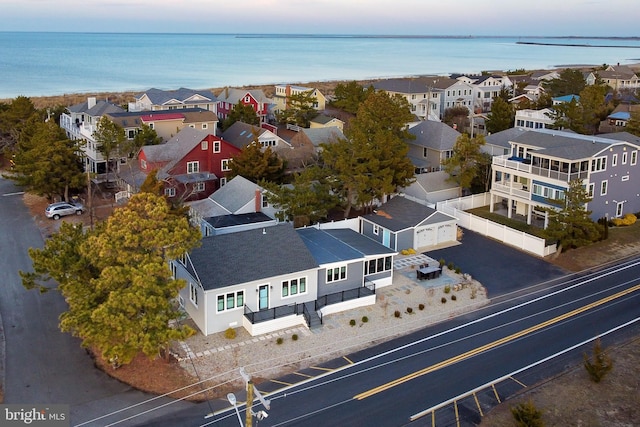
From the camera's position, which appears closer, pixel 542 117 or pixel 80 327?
pixel 80 327

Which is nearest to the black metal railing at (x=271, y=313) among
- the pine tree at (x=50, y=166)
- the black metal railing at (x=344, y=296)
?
the black metal railing at (x=344, y=296)

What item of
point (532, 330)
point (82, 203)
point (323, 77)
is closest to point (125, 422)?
point (532, 330)

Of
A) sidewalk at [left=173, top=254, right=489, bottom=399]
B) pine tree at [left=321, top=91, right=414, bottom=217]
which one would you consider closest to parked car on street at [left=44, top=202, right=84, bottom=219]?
pine tree at [left=321, top=91, right=414, bottom=217]

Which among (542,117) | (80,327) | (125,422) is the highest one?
(542,117)

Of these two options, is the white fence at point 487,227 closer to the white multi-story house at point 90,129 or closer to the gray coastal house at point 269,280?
the gray coastal house at point 269,280

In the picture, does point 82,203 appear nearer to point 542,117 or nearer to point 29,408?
point 29,408

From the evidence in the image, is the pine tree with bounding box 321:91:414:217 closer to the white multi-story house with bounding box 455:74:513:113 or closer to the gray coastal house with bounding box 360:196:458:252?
the gray coastal house with bounding box 360:196:458:252

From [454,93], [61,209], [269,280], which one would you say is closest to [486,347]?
[269,280]
